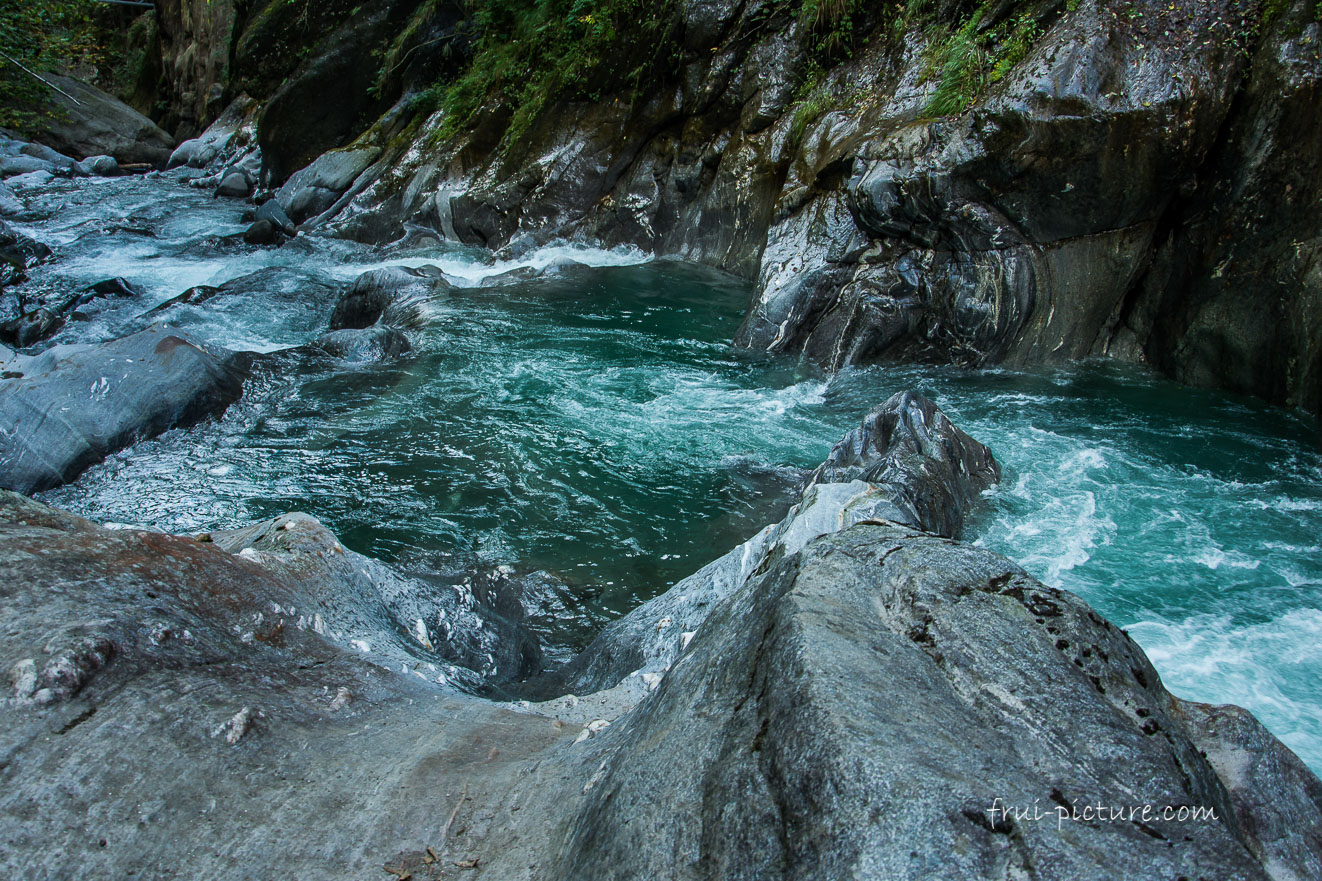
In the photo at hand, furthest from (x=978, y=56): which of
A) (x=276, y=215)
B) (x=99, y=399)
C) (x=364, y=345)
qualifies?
(x=276, y=215)

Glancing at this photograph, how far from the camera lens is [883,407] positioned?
641 cm

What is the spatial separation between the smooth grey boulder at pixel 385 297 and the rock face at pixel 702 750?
869 cm

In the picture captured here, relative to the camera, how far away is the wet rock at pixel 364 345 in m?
9.03

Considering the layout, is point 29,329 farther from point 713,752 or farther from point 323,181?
point 713,752

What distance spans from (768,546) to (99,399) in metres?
5.87

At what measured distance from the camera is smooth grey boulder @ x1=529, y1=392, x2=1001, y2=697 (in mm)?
3750

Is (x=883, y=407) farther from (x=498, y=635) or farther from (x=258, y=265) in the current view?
(x=258, y=265)

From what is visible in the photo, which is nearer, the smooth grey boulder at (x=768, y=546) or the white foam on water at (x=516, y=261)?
the smooth grey boulder at (x=768, y=546)

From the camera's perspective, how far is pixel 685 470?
6699mm

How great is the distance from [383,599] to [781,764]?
2693 millimetres

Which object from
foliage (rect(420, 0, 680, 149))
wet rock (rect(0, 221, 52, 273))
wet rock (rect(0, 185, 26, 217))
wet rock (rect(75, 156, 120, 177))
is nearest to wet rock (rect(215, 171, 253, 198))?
wet rock (rect(0, 185, 26, 217))

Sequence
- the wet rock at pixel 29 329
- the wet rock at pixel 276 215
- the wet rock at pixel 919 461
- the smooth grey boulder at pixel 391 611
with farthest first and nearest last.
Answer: the wet rock at pixel 276 215 → the wet rock at pixel 29 329 → the wet rock at pixel 919 461 → the smooth grey boulder at pixel 391 611

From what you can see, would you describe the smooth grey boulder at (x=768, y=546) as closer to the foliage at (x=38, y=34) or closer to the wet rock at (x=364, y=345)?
the wet rock at (x=364, y=345)

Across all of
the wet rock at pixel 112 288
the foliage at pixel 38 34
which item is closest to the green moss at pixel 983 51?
the foliage at pixel 38 34
